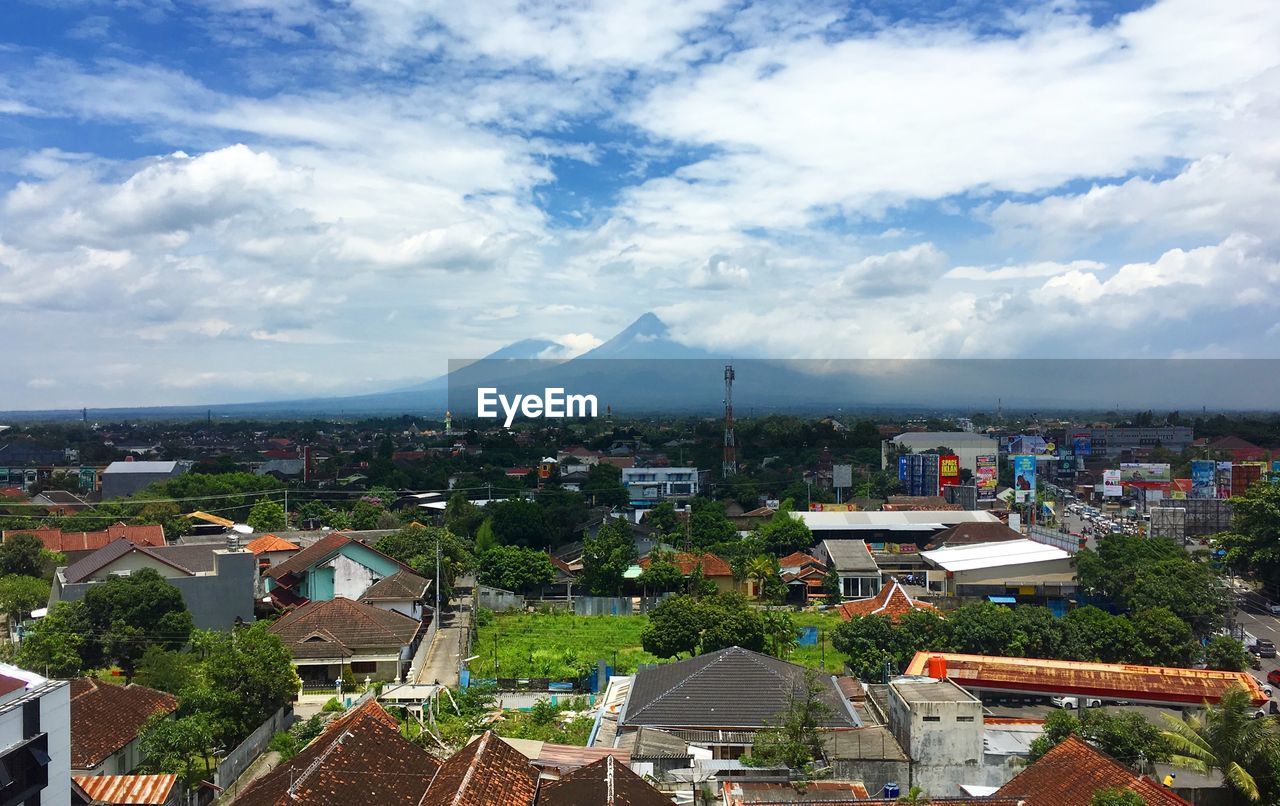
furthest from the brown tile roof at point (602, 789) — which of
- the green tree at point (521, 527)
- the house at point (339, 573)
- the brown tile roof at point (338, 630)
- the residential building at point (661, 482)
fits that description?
the residential building at point (661, 482)

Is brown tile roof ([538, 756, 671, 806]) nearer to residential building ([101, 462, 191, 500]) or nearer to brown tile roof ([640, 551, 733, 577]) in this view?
brown tile roof ([640, 551, 733, 577])

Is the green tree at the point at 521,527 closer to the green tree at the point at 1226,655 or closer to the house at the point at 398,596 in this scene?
the house at the point at 398,596

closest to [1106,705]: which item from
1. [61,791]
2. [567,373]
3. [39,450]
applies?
[61,791]

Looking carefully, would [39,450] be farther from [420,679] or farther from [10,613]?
[420,679]

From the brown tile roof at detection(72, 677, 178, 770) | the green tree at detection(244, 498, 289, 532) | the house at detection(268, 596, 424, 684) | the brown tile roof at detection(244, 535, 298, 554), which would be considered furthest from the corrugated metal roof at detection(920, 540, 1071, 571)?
the green tree at detection(244, 498, 289, 532)

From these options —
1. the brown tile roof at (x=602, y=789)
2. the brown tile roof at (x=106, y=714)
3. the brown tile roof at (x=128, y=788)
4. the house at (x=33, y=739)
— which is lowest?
the brown tile roof at (x=128, y=788)

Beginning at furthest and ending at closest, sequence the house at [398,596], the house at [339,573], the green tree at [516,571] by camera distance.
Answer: the green tree at [516,571], the house at [339,573], the house at [398,596]
